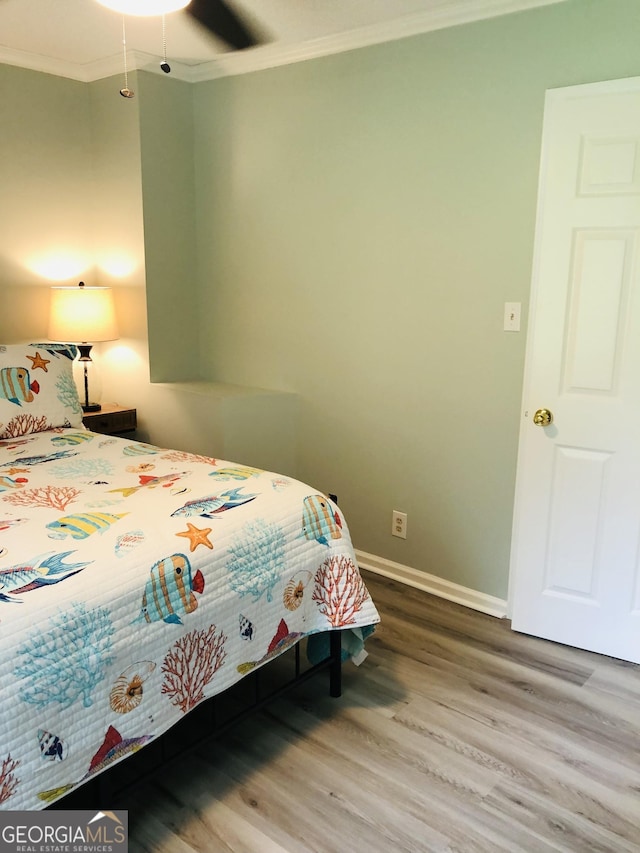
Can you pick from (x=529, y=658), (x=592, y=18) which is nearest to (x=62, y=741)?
(x=529, y=658)

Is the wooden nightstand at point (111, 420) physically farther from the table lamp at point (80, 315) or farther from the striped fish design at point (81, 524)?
the striped fish design at point (81, 524)

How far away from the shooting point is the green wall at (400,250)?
2674 mm

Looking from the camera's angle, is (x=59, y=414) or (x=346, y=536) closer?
(x=346, y=536)

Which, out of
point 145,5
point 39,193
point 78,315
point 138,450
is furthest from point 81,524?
point 39,193

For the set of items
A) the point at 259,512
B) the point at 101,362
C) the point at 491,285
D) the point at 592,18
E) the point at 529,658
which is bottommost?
the point at 529,658

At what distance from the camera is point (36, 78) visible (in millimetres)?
3482

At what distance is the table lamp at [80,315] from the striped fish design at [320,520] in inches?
73.8

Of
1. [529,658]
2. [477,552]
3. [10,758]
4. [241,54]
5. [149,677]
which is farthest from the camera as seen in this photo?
[241,54]

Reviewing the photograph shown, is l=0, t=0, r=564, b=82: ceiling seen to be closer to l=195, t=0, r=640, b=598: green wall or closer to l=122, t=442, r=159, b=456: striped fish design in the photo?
l=195, t=0, r=640, b=598: green wall

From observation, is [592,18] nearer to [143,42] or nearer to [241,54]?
[241,54]

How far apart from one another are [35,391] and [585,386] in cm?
227

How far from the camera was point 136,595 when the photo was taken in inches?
66.4

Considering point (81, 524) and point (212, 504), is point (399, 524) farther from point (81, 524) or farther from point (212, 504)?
point (81, 524)

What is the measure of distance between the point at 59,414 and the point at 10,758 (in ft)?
6.19
